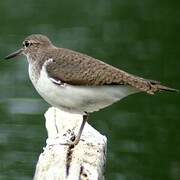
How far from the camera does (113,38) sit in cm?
1917

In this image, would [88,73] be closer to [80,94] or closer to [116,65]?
[80,94]

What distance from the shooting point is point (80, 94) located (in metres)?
8.87

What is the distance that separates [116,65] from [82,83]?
8.10m

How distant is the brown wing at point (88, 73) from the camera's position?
8734 mm

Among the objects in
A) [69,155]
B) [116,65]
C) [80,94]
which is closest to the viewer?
[69,155]

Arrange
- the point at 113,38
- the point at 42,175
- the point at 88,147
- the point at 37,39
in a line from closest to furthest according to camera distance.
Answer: the point at 42,175, the point at 88,147, the point at 37,39, the point at 113,38

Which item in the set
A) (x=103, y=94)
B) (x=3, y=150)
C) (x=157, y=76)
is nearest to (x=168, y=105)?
(x=157, y=76)

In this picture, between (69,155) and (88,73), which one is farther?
(88,73)

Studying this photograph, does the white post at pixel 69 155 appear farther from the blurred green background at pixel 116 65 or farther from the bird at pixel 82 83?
the blurred green background at pixel 116 65

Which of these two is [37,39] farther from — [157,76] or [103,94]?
[157,76]

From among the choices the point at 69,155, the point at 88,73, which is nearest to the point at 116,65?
the point at 88,73

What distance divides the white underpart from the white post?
322 mm

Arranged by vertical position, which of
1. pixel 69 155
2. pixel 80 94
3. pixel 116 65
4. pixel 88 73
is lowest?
pixel 116 65

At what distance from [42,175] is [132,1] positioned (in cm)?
1380
